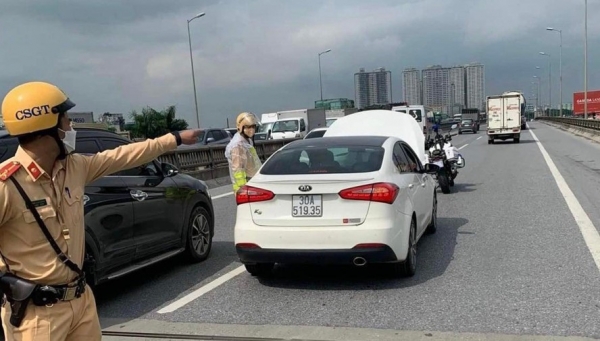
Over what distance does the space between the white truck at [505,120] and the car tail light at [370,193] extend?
31.1m

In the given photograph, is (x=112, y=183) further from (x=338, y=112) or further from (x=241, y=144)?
(x=338, y=112)

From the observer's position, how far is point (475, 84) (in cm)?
12512

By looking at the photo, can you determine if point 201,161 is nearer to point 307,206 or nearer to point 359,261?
point 307,206

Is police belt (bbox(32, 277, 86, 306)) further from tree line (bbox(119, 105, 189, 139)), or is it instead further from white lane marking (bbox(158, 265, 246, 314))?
tree line (bbox(119, 105, 189, 139))

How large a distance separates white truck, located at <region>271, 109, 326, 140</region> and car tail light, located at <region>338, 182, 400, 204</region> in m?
23.4

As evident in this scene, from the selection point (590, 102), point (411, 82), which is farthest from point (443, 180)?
point (411, 82)

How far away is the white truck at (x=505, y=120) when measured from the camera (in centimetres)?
3434

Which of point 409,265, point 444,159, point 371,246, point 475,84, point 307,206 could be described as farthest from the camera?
point 475,84

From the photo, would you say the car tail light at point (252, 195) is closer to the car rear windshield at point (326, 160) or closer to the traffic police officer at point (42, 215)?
the car rear windshield at point (326, 160)

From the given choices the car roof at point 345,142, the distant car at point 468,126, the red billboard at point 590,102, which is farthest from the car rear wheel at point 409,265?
the red billboard at point 590,102

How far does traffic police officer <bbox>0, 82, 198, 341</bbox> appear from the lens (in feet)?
7.67

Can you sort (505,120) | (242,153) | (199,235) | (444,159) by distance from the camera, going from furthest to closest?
(505,120) → (444,159) → (242,153) → (199,235)

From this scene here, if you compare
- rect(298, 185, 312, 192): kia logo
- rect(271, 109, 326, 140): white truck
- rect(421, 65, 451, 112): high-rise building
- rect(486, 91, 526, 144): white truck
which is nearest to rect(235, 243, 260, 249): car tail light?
rect(298, 185, 312, 192): kia logo

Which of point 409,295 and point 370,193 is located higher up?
point 370,193
